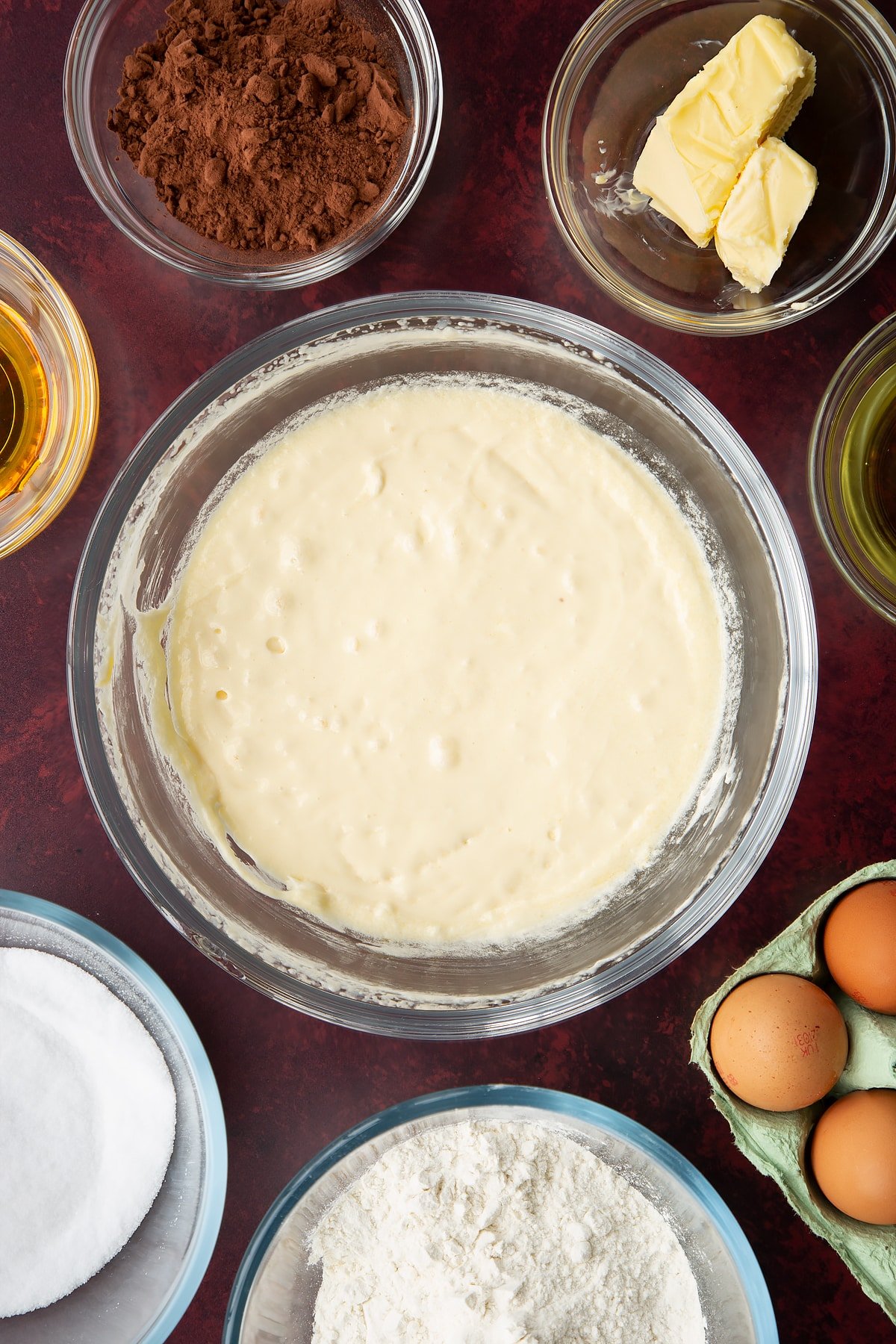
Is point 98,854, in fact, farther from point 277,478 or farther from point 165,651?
point 277,478

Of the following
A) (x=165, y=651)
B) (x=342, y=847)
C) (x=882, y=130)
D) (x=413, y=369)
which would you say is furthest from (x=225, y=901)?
(x=882, y=130)

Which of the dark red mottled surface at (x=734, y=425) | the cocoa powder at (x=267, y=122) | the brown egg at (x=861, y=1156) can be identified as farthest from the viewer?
the dark red mottled surface at (x=734, y=425)

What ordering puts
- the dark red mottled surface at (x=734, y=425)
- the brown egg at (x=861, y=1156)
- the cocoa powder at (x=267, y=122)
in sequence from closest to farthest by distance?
1. the brown egg at (x=861, y=1156)
2. the cocoa powder at (x=267, y=122)
3. the dark red mottled surface at (x=734, y=425)

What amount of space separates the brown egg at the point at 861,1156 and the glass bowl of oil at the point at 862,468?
2.33 ft

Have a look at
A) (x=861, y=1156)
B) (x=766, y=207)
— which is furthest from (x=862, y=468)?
(x=861, y=1156)

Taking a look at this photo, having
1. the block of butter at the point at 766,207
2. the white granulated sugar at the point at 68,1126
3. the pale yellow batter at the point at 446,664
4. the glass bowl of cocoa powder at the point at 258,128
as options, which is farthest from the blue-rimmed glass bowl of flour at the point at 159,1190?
the block of butter at the point at 766,207

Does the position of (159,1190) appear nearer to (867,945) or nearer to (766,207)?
(867,945)

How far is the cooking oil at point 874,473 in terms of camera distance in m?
1.51

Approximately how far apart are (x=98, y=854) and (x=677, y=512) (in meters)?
1.08

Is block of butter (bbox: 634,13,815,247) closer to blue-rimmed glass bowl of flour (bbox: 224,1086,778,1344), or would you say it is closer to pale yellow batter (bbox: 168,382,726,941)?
pale yellow batter (bbox: 168,382,726,941)

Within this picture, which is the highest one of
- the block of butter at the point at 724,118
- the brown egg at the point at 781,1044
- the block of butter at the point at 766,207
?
the block of butter at the point at 724,118

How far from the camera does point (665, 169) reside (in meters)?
1.41

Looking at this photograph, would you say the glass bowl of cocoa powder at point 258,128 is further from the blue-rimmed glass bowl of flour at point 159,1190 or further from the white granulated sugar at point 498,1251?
the white granulated sugar at point 498,1251

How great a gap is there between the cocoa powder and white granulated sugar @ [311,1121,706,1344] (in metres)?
1.40
